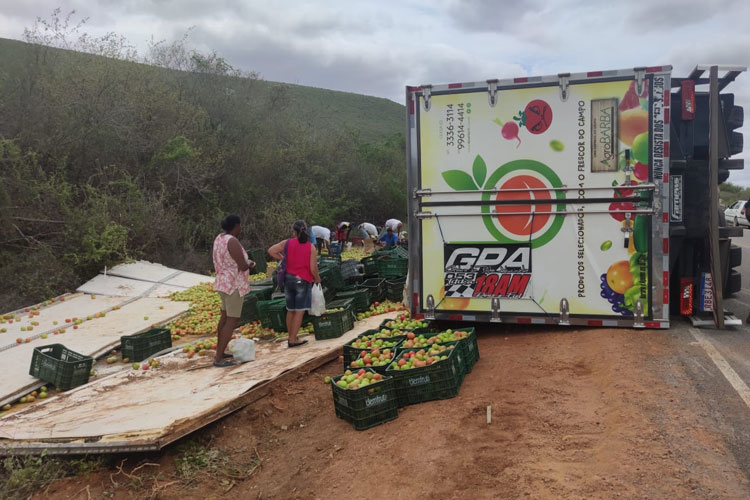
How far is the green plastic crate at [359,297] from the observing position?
1073 centimetres

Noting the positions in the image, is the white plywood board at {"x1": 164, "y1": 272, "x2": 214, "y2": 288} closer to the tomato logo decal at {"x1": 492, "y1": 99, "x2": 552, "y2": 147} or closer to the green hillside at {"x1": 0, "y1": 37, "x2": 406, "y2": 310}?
the green hillside at {"x1": 0, "y1": 37, "x2": 406, "y2": 310}

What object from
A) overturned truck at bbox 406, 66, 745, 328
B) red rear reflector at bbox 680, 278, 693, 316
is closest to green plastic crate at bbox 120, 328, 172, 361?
overturned truck at bbox 406, 66, 745, 328

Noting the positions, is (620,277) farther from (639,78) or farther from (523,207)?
(639,78)

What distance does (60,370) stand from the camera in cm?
729

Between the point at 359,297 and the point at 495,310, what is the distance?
3956mm

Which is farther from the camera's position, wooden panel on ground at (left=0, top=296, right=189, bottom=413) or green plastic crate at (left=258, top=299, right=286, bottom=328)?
green plastic crate at (left=258, top=299, right=286, bottom=328)

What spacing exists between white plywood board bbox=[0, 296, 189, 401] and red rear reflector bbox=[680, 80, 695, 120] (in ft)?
31.1

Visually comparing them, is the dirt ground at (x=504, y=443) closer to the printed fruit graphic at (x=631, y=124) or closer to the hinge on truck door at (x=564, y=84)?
the printed fruit graphic at (x=631, y=124)

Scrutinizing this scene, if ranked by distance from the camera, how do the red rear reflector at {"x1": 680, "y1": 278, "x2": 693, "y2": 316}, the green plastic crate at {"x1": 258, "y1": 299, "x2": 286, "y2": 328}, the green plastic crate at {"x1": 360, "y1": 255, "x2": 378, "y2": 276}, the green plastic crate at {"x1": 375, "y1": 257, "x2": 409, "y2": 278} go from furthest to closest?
the green plastic crate at {"x1": 360, "y1": 255, "x2": 378, "y2": 276} → the green plastic crate at {"x1": 375, "y1": 257, "x2": 409, "y2": 278} → the green plastic crate at {"x1": 258, "y1": 299, "x2": 286, "y2": 328} → the red rear reflector at {"x1": 680, "y1": 278, "x2": 693, "y2": 316}

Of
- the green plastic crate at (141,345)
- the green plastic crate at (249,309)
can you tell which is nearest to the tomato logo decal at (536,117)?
the green plastic crate at (249,309)

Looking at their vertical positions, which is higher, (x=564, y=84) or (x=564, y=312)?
(x=564, y=84)

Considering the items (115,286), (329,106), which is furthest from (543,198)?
(329,106)

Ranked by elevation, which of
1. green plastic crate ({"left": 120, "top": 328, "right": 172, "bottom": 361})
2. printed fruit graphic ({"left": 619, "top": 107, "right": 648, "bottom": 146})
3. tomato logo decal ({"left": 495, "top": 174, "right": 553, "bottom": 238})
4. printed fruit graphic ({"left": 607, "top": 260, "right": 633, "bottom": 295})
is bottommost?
green plastic crate ({"left": 120, "top": 328, "right": 172, "bottom": 361})

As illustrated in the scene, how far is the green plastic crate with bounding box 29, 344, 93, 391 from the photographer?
7.29 meters
